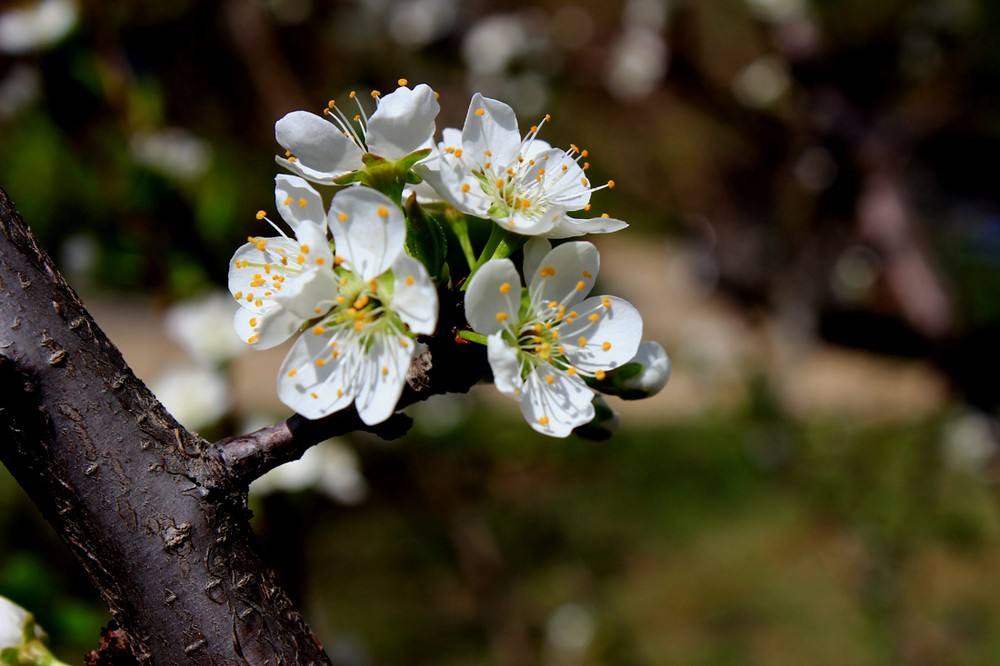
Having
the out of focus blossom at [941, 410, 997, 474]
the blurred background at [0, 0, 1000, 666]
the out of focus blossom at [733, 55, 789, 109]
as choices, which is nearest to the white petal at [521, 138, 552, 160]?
the blurred background at [0, 0, 1000, 666]

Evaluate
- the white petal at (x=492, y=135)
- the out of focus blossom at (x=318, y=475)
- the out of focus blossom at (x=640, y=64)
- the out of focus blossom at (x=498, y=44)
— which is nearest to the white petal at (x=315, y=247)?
the white petal at (x=492, y=135)

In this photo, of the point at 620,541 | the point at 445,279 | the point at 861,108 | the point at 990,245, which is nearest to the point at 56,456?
the point at 445,279

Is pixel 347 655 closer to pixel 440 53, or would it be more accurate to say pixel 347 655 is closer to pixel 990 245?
pixel 440 53

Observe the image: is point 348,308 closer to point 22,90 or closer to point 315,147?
point 315,147

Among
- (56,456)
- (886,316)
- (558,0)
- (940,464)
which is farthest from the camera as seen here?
(558,0)

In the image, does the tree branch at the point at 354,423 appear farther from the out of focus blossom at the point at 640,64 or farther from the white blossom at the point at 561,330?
the out of focus blossom at the point at 640,64
